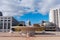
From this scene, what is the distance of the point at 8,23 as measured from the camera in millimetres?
77938

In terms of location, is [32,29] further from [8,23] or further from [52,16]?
[52,16]

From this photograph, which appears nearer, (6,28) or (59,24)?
(6,28)

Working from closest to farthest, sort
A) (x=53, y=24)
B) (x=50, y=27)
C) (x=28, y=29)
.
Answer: (x=28, y=29)
(x=50, y=27)
(x=53, y=24)

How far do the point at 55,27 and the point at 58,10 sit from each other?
11125 mm

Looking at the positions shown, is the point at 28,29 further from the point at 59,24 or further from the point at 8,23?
the point at 59,24

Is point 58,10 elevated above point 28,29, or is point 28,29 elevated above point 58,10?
point 58,10

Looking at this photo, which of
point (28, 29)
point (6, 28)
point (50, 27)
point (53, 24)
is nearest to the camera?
point (28, 29)

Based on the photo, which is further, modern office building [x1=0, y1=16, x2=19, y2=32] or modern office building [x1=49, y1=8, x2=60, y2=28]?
modern office building [x1=49, y1=8, x2=60, y2=28]

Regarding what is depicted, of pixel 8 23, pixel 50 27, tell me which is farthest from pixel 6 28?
pixel 50 27

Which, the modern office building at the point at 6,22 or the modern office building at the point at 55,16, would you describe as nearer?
the modern office building at the point at 6,22

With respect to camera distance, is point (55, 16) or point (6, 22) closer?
point (6, 22)

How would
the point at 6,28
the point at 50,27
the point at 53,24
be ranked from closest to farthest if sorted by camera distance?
the point at 6,28
the point at 50,27
the point at 53,24

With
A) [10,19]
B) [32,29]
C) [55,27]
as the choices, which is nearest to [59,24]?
[55,27]

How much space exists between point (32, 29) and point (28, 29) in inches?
42.2
